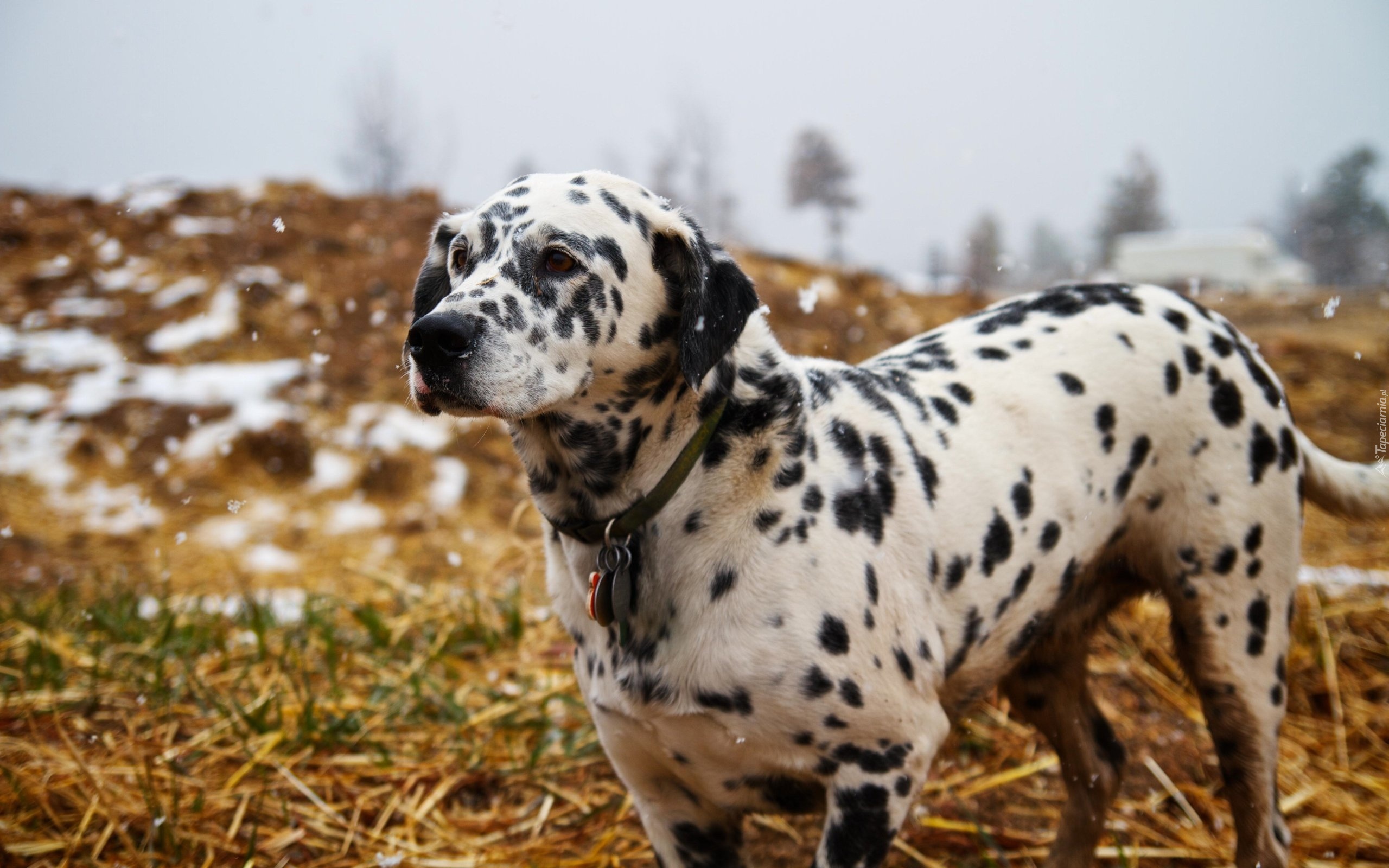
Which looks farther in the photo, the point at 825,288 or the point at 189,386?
the point at 825,288

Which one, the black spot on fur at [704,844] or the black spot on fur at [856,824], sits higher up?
the black spot on fur at [856,824]

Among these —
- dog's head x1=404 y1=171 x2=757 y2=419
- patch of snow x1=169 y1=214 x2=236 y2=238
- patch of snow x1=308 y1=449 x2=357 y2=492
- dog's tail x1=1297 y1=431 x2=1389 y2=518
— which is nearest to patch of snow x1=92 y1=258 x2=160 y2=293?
patch of snow x1=169 y1=214 x2=236 y2=238

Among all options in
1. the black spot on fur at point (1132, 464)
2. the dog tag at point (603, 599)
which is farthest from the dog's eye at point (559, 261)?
the black spot on fur at point (1132, 464)

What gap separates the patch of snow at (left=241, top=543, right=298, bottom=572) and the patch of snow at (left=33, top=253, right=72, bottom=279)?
4485 millimetres

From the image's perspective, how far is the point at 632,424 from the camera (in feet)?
6.52

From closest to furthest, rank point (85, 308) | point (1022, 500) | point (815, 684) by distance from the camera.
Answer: point (815, 684) → point (1022, 500) → point (85, 308)

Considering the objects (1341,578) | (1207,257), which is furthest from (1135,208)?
(1341,578)

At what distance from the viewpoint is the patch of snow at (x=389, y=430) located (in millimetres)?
7188

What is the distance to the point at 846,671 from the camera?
187 centimetres

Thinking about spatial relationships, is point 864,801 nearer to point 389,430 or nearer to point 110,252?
point 389,430

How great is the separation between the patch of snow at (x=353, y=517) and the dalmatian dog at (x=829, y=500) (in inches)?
178

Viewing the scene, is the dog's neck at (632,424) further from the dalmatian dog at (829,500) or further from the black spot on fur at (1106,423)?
the black spot on fur at (1106,423)

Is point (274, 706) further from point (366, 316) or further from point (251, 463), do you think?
point (366, 316)

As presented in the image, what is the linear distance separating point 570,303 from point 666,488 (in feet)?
1.45
